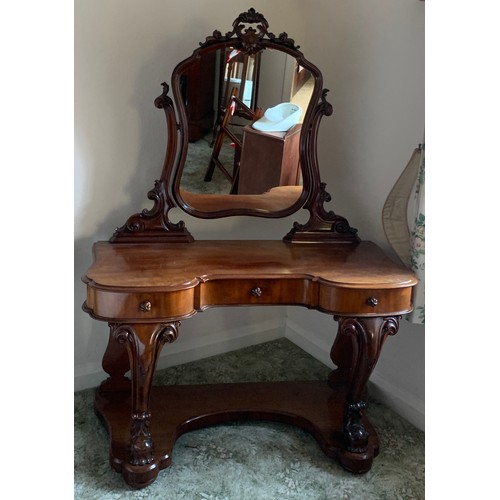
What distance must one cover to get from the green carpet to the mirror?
801 millimetres

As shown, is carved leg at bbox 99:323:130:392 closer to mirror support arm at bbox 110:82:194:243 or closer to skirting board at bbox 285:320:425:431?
mirror support arm at bbox 110:82:194:243

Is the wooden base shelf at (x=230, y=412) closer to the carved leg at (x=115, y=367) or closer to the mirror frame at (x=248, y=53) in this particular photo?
the carved leg at (x=115, y=367)

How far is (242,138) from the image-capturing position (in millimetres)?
2082

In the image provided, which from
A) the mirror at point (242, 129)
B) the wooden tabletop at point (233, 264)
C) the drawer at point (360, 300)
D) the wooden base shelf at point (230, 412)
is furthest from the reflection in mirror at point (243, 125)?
the wooden base shelf at point (230, 412)

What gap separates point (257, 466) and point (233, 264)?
2.18ft

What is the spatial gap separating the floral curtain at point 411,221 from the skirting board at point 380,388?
0.41 metres

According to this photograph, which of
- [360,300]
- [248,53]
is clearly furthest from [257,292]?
[248,53]

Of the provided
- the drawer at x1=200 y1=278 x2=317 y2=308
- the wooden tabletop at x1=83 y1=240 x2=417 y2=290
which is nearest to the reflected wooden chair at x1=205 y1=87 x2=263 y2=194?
the wooden tabletop at x1=83 y1=240 x2=417 y2=290

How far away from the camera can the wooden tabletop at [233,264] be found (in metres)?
1.70

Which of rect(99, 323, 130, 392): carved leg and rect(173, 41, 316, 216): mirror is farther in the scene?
rect(99, 323, 130, 392): carved leg

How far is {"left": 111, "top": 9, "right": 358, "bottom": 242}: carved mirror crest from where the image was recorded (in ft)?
6.63

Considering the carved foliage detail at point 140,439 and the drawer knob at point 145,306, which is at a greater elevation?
the drawer knob at point 145,306
